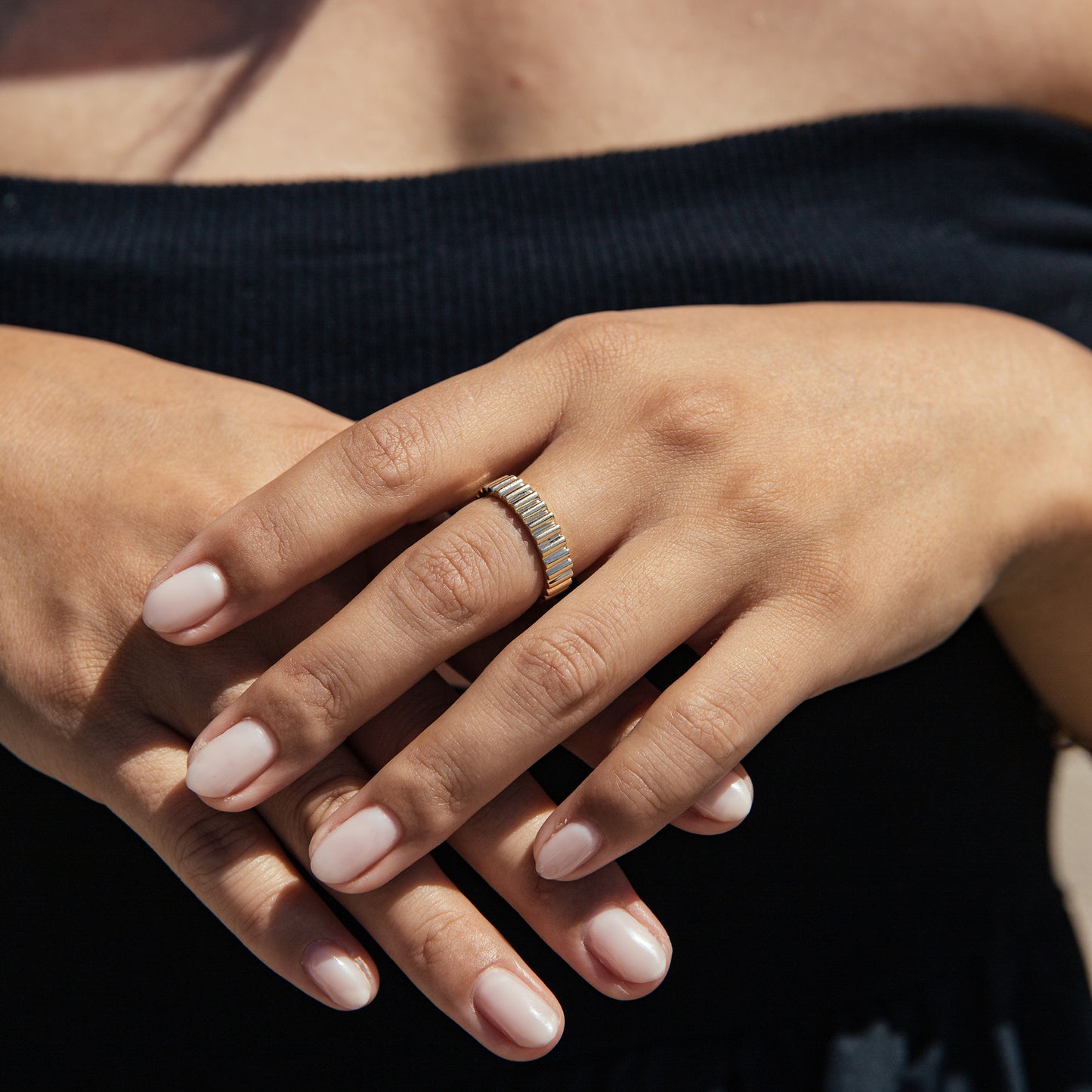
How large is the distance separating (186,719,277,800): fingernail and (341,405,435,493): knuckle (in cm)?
19

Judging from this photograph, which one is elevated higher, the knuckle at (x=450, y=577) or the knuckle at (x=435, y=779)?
the knuckle at (x=450, y=577)

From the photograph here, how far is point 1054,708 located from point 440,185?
85 centimetres

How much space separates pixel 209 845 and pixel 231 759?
3.3 inches

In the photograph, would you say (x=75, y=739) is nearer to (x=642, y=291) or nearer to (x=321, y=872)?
(x=321, y=872)

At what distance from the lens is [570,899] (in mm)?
685

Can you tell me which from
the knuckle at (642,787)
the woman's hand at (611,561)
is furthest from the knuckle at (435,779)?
the knuckle at (642,787)

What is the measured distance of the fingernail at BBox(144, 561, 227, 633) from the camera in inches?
25.3

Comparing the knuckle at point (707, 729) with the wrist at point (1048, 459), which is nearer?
the knuckle at point (707, 729)

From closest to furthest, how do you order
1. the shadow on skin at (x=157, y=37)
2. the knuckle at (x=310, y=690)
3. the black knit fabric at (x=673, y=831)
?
1. the knuckle at (x=310, y=690)
2. the black knit fabric at (x=673, y=831)
3. the shadow on skin at (x=157, y=37)

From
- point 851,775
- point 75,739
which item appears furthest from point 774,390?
point 75,739

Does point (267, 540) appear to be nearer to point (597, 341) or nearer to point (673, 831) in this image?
point (597, 341)

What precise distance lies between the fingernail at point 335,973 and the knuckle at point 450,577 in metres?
0.25

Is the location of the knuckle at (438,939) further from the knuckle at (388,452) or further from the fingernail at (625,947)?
the knuckle at (388,452)

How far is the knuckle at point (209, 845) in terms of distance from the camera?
0.68m
